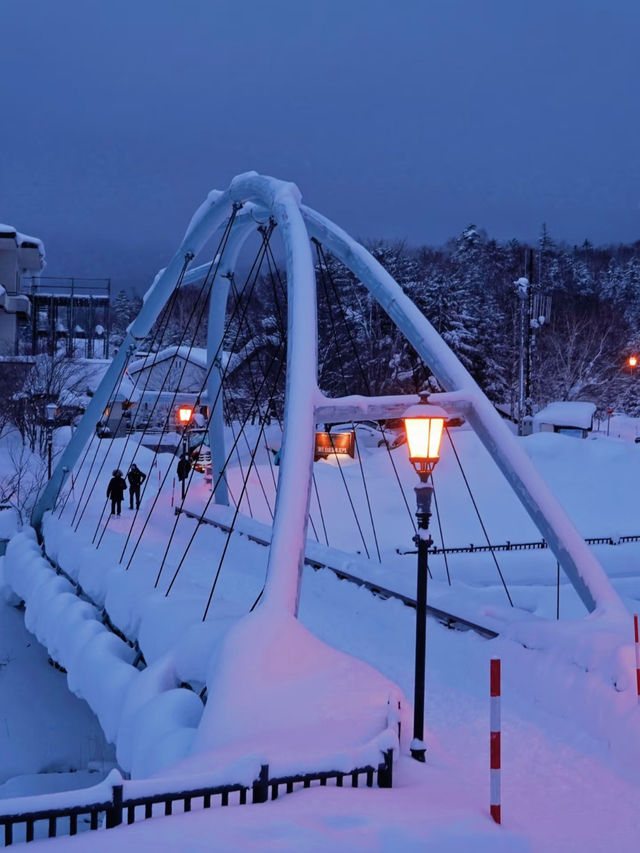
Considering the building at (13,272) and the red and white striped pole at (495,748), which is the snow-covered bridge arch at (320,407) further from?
the building at (13,272)

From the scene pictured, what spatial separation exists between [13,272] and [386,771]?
4295cm

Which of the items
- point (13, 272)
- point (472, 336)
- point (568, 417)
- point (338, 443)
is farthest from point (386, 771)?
point (472, 336)

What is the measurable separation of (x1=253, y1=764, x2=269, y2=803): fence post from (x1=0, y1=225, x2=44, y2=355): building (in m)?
40.0

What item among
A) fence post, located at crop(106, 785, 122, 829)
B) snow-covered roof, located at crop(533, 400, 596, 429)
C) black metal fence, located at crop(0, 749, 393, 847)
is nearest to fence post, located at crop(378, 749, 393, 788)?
black metal fence, located at crop(0, 749, 393, 847)

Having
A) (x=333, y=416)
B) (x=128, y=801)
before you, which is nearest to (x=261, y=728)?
(x=128, y=801)

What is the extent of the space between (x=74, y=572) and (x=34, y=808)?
12.6 m

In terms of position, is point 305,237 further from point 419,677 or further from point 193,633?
point 419,677

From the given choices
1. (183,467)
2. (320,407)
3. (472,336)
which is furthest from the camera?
(472,336)

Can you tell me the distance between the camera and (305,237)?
12711 mm

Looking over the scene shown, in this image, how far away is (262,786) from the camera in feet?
17.5

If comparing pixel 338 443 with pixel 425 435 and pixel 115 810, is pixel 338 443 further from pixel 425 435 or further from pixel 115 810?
pixel 115 810

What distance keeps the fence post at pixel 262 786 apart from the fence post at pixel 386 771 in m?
0.94

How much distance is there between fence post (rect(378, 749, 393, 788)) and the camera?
5902mm

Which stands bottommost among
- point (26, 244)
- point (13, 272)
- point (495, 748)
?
point (495, 748)
